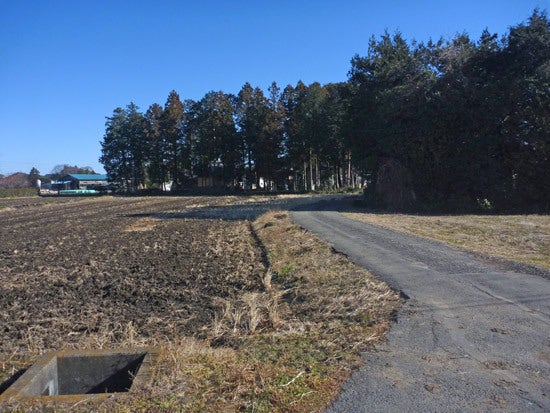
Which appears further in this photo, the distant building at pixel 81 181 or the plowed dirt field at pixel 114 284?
the distant building at pixel 81 181

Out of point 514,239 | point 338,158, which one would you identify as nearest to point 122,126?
point 338,158

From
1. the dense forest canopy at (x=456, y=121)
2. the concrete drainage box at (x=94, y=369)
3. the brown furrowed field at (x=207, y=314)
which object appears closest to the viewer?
the brown furrowed field at (x=207, y=314)

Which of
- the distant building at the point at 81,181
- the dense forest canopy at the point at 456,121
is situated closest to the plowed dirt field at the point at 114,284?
the dense forest canopy at the point at 456,121

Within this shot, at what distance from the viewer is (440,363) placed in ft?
14.9

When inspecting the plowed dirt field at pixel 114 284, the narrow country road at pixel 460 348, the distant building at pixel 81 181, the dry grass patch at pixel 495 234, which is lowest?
the plowed dirt field at pixel 114 284

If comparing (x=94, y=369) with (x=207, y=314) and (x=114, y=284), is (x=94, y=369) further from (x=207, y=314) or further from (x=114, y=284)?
(x=114, y=284)

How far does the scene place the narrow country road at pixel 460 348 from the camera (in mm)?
3770

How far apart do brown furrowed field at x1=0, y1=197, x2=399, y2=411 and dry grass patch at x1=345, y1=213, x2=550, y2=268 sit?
12.7ft

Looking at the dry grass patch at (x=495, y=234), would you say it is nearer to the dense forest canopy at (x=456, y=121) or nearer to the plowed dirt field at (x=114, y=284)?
the dense forest canopy at (x=456, y=121)

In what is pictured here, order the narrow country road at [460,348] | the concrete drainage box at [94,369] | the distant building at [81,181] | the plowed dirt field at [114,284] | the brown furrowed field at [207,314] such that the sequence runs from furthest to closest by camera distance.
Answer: the distant building at [81,181]
the plowed dirt field at [114,284]
the concrete drainage box at [94,369]
the brown furrowed field at [207,314]
the narrow country road at [460,348]

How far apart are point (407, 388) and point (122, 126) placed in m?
84.0

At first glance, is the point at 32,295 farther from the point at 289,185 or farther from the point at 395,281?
the point at 289,185

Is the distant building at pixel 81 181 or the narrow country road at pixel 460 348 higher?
the distant building at pixel 81 181

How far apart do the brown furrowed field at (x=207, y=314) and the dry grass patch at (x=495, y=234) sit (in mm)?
3883
